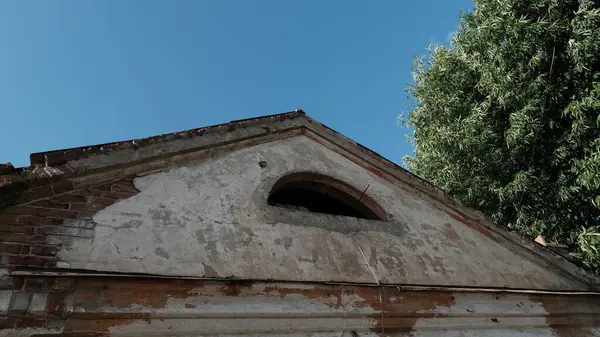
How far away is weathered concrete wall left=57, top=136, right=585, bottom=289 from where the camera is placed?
366cm

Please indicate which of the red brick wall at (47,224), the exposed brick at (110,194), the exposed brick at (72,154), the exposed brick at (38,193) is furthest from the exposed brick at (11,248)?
the exposed brick at (72,154)

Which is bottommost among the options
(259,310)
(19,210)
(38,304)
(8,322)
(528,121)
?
(8,322)

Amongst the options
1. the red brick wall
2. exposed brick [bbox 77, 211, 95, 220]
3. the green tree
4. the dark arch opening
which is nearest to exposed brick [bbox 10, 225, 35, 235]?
the red brick wall

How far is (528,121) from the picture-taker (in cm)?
898

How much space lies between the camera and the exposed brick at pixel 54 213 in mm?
3492

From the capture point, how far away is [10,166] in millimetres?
3475

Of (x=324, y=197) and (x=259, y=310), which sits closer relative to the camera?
(x=259, y=310)

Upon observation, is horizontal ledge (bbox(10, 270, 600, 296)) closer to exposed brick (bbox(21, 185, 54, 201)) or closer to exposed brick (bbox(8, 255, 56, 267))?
exposed brick (bbox(8, 255, 56, 267))

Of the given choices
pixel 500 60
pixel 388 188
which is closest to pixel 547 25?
pixel 500 60

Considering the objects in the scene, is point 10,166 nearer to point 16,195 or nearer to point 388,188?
point 16,195

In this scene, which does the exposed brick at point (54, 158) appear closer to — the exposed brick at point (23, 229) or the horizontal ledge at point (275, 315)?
the exposed brick at point (23, 229)

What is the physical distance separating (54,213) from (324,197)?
11.1 feet

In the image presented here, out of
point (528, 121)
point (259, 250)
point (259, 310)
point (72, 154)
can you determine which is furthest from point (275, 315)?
point (528, 121)

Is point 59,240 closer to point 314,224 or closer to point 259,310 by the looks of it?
point 259,310
